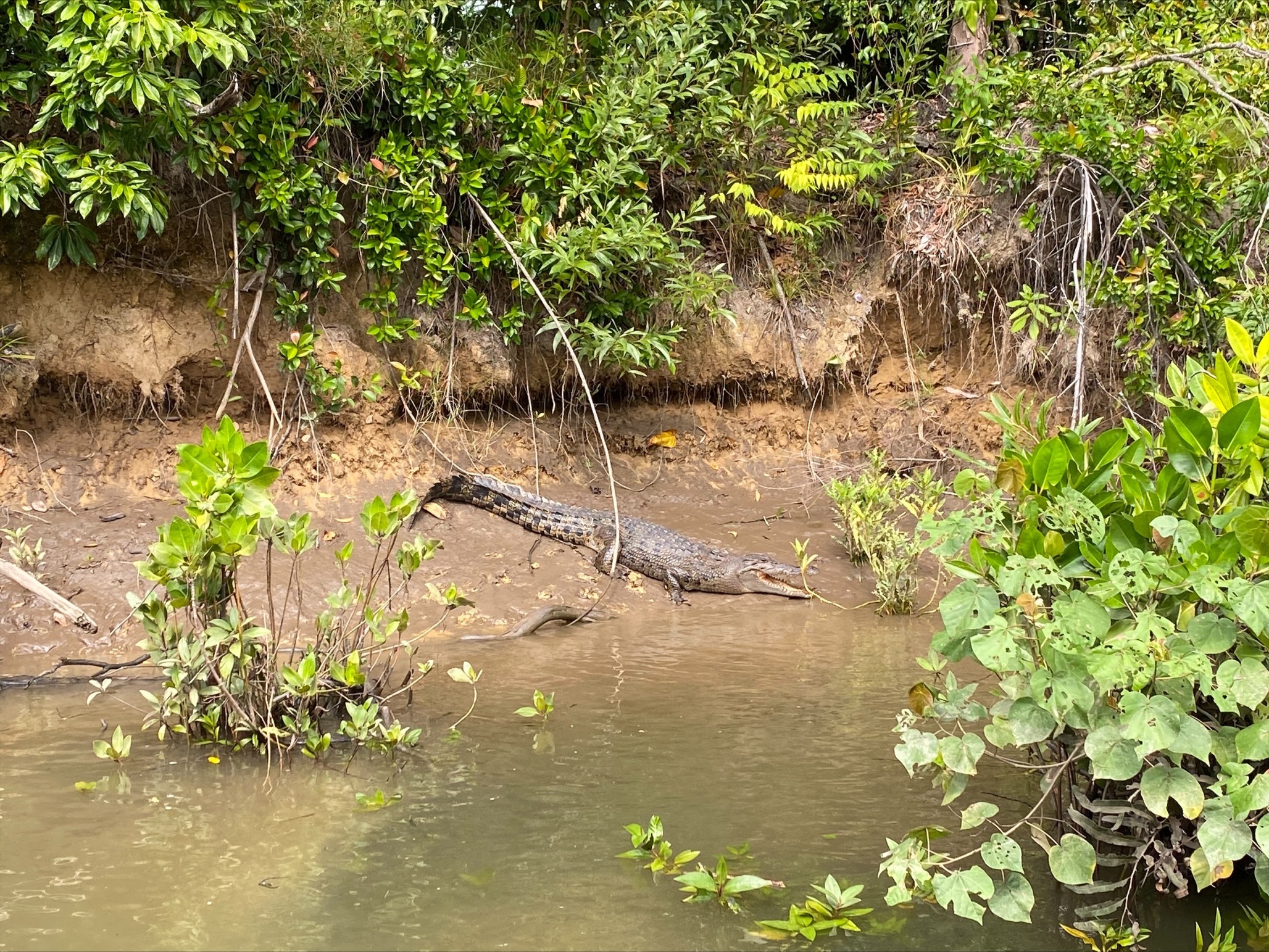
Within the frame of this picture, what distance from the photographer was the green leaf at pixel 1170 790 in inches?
93.4

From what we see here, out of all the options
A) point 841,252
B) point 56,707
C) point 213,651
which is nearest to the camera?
point 213,651

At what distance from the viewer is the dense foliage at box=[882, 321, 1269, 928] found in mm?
2371

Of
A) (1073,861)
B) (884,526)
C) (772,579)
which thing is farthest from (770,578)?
(1073,861)

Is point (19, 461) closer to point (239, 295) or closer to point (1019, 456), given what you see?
point (239, 295)

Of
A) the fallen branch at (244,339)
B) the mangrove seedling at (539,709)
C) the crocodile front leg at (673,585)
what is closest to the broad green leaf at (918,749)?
the mangrove seedling at (539,709)

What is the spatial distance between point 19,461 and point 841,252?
6363mm

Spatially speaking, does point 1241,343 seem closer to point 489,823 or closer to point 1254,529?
point 1254,529

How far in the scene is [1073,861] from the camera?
2498 mm

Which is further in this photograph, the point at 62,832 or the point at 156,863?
the point at 62,832

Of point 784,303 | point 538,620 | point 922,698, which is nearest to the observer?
point 922,698

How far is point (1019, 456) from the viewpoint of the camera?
273cm

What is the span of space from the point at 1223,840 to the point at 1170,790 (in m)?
0.15

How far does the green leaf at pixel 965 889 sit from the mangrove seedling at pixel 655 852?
27.9 inches

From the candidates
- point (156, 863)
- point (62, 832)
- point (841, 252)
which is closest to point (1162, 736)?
point (156, 863)
